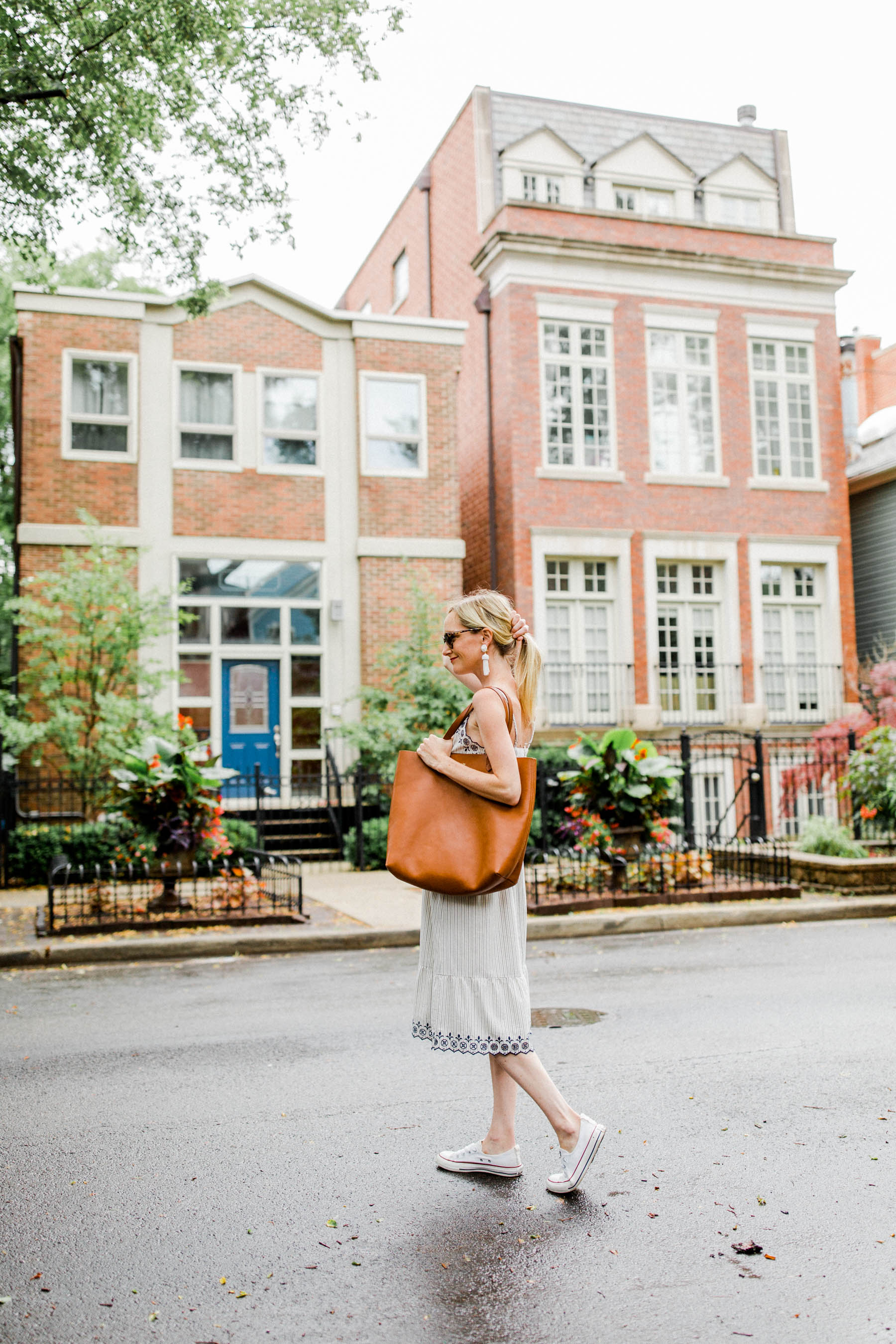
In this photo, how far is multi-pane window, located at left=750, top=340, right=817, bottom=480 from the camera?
2062cm

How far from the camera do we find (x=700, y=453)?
20234mm

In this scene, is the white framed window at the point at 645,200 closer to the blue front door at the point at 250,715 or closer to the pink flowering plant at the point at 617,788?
the blue front door at the point at 250,715

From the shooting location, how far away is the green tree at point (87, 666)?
14.6m

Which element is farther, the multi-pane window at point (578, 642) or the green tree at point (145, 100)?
the multi-pane window at point (578, 642)

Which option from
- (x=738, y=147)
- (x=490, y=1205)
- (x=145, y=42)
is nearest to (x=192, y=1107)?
(x=490, y=1205)

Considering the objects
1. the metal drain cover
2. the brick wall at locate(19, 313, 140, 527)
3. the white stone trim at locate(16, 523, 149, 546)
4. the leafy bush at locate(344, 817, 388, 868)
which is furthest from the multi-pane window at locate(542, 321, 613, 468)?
the metal drain cover

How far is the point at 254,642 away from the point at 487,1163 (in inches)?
581

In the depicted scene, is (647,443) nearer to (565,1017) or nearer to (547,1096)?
(565,1017)

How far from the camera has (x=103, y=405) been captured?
17.6 metres

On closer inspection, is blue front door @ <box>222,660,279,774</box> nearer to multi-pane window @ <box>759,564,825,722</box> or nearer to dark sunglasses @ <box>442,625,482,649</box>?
multi-pane window @ <box>759,564,825,722</box>

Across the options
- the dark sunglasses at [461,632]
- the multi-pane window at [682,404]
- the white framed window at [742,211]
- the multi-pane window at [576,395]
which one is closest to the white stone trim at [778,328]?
the multi-pane window at [682,404]

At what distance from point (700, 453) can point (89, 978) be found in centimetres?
1521

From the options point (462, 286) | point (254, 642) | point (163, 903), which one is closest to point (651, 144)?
point (462, 286)

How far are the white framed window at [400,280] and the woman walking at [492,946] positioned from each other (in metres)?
22.3
